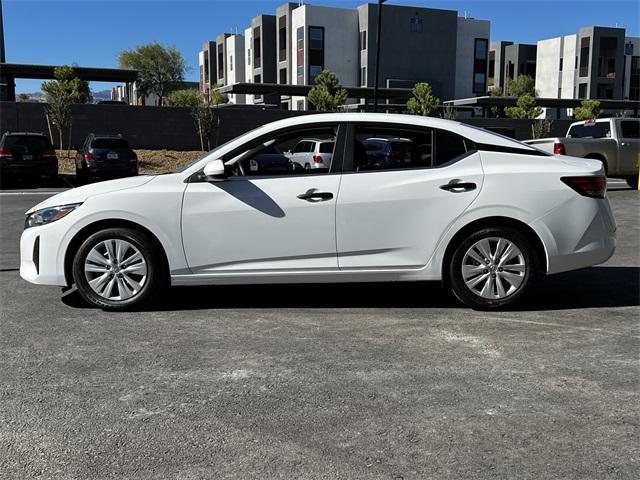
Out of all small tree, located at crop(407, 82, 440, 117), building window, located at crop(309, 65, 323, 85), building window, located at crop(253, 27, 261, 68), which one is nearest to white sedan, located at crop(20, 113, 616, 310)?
small tree, located at crop(407, 82, 440, 117)

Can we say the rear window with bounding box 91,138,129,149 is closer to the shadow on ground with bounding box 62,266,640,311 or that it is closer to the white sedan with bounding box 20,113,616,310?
the shadow on ground with bounding box 62,266,640,311

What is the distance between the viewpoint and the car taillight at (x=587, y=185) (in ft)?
18.8

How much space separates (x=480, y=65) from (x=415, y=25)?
29.1ft

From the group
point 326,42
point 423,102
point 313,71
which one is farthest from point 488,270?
point 326,42

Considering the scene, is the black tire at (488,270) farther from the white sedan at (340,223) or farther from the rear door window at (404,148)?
the rear door window at (404,148)

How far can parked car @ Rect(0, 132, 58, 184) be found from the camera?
19812 millimetres

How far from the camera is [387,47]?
189 feet

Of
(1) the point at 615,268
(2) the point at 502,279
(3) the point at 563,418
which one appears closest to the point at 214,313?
(2) the point at 502,279

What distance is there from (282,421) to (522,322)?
2736mm

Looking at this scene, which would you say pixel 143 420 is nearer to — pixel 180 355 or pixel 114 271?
pixel 180 355

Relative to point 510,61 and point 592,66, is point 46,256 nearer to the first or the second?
point 592,66

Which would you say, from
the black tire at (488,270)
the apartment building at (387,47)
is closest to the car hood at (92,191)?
the black tire at (488,270)

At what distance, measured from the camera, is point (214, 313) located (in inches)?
229

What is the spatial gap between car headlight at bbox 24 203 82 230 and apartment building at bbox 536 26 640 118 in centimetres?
6986
